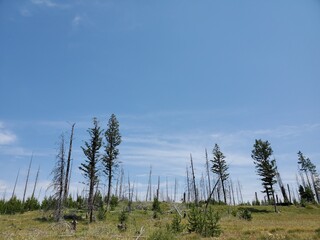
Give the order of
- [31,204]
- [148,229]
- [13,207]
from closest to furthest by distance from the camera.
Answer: [148,229], [13,207], [31,204]

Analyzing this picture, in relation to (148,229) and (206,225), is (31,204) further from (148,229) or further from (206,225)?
(206,225)

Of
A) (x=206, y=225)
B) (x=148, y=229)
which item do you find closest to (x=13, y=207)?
(x=148, y=229)

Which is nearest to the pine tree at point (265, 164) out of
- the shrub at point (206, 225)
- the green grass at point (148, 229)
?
the green grass at point (148, 229)

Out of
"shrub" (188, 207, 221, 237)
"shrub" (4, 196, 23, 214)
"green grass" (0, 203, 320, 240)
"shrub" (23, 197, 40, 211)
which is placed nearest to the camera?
"green grass" (0, 203, 320, 240)

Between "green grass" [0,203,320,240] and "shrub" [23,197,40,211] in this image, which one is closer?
"green grass" [0,203,320,240]

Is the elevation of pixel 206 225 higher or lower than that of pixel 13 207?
lower

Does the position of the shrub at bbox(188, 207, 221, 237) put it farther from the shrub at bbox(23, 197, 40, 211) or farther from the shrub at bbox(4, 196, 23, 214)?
the shrub at bbox(23, 197, 40, 211)

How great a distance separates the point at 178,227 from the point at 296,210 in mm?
35117

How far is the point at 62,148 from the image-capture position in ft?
100

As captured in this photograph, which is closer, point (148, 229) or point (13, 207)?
point (148, 229)

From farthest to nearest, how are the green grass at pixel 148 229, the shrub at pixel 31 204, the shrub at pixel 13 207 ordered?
the shrub at pixel 31 204 → the shrub at pixel 13 207 → the green grass at pixel 148 229

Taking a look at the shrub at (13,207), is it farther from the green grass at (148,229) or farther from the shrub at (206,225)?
the shrub at (206,225)

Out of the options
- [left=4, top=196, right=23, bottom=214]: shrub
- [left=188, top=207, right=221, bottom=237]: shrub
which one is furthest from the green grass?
[left=4, top=196, right=23, bottom=214]: shrub

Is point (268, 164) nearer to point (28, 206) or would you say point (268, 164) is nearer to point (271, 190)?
point (271, 190)
